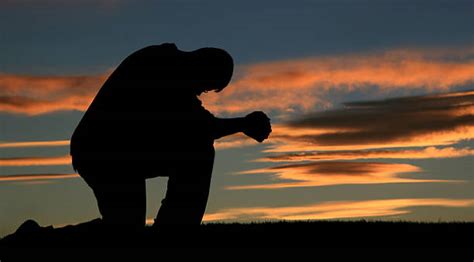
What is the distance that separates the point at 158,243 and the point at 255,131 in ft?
5.66

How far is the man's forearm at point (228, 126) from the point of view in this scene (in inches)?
393

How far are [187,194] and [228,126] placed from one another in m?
0.93

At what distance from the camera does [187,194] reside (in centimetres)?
996

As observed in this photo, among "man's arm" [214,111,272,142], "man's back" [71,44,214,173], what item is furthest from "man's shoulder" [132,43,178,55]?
"man's arm" [214,111,272,142]

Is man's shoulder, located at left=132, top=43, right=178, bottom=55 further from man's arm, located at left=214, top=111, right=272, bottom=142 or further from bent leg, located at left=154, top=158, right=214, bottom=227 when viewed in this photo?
bent leg, located at left=154, top=158, right=214, bottom=227

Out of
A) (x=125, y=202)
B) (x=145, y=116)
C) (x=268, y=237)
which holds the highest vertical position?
(x=145, y=116)

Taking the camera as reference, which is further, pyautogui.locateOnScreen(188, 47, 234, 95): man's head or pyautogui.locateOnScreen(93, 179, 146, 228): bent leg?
pyautogui.locateOnScreen(188, 47, 234, 95): man's head

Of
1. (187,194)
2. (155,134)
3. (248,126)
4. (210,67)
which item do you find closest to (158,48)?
(210,67)

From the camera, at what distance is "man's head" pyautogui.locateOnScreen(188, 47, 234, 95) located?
10.1 meters

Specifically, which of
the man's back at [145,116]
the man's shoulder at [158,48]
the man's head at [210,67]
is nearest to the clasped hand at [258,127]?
the man's back at [145,116]

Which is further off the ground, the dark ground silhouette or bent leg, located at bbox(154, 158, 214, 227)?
bent leg, located at bbox(154, 158, 214, 227)

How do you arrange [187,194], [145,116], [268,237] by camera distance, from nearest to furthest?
[187,194]
[145,116]
[268,237]

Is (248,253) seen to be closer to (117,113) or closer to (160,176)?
(160,176)

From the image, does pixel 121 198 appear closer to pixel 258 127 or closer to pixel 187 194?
pixel 187 194
